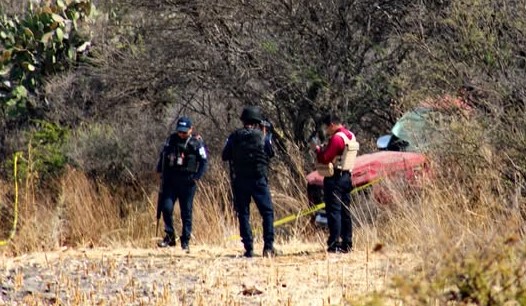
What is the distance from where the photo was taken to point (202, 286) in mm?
10359

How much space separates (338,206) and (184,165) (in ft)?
7.09

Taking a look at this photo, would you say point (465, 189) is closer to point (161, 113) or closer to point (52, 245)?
point (52, 245)

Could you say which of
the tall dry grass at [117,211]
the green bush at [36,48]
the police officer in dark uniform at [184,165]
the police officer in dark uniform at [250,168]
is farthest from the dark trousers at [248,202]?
the green bush at [36,48]

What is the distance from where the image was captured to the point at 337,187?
12961 mm

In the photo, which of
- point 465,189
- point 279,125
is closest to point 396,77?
point 279,125

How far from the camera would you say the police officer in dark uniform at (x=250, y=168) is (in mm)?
12867

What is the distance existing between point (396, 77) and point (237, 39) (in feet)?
11.3

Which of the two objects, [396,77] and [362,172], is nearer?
[362,172]

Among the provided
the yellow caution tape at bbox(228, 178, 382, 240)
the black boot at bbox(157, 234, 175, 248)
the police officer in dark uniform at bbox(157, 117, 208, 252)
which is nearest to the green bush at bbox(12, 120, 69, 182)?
the yellow caution tape at bbox(228, 178, 382, 240)

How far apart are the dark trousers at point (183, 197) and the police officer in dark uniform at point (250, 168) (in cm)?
149

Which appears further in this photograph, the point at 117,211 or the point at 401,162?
the point at 117,211

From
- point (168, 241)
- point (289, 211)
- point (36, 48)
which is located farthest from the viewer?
point (36, 48)

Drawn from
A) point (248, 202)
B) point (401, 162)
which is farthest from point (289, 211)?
point (248, 202)

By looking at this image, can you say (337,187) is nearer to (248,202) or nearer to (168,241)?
(248,202)
